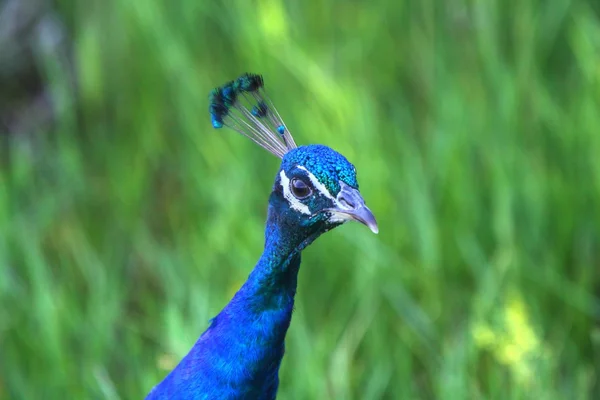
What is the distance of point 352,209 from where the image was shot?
0.87 metres

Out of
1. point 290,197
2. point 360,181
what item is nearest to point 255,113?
point 290,197

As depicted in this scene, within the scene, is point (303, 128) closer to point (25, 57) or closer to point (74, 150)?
point (74, 150)

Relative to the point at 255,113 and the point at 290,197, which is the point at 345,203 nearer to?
the point at 290,197

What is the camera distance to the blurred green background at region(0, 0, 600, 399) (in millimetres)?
1480

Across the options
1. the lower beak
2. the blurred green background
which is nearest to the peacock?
the lower beak

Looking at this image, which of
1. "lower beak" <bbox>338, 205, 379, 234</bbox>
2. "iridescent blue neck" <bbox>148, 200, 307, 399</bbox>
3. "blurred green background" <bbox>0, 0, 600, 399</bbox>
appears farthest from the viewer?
"blurred green background" <bbox>0, 0, 600, 399</bbox>

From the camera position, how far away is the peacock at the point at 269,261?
2.91 feet

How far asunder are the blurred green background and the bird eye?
1.70 ft

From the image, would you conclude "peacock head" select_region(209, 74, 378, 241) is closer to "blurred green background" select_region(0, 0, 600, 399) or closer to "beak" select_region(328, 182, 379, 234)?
"beak" select_region(328, 182, 379, 234)

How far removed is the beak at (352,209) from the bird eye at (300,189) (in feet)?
0.11

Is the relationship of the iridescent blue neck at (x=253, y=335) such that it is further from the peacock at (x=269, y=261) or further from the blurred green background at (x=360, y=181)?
the blurred green background at (x=360, y=181)

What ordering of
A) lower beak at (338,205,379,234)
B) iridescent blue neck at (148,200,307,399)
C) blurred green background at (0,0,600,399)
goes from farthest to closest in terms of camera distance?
blurred green background at (0,0,600,399)
iridescent blue neck at (148,200,307,399)
lower beak at (338,205,379,234)

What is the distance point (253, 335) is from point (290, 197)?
0.60 feet

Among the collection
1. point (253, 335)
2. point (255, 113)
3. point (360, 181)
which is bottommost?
point (253, 335)
